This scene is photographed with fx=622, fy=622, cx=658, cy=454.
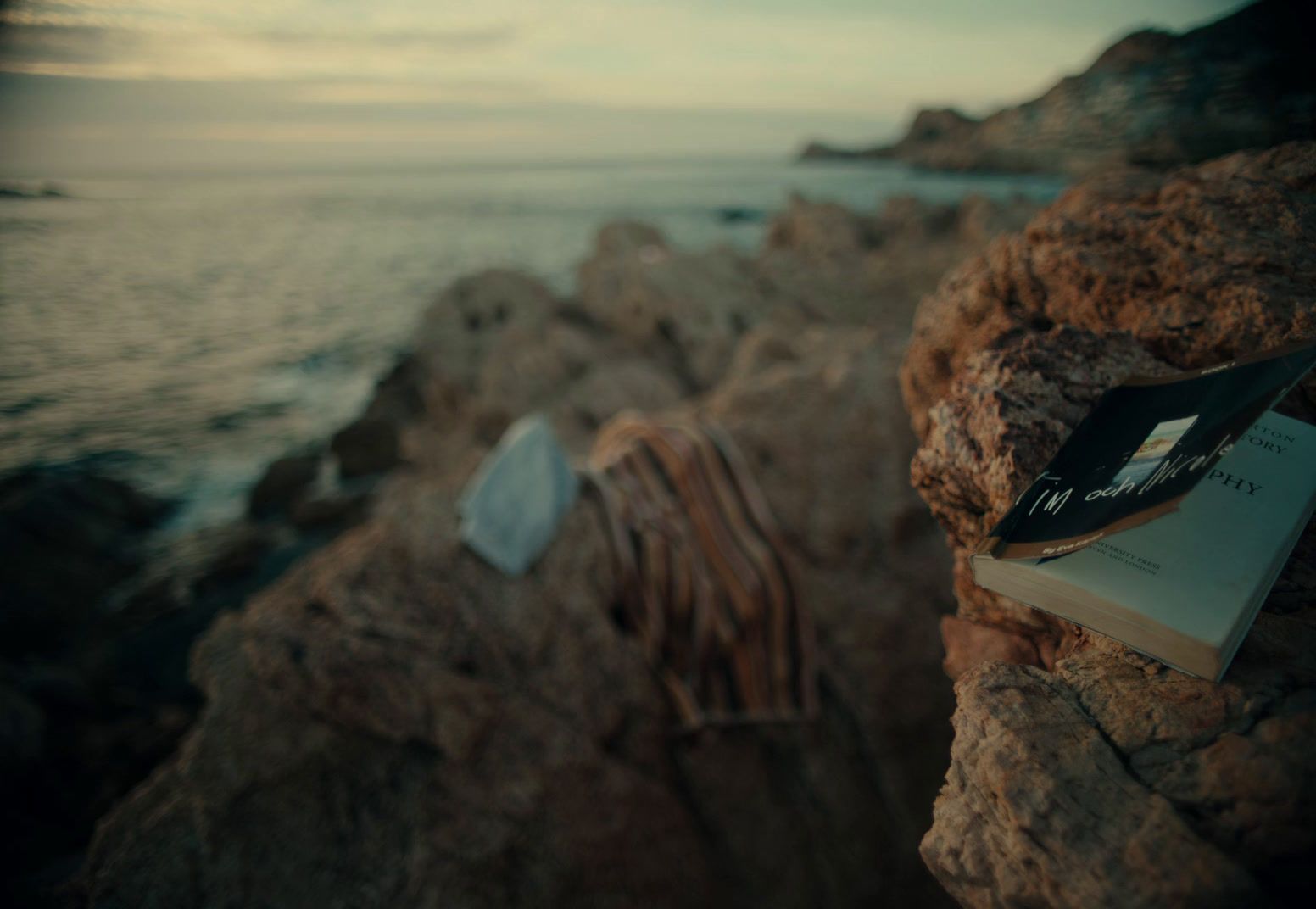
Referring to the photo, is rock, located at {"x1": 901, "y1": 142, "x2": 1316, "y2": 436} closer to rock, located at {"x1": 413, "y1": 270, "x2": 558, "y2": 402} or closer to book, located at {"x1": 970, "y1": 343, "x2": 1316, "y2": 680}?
book, located at {"x1": 970, "y1": 343, "x2": 1316, "y2": 680}

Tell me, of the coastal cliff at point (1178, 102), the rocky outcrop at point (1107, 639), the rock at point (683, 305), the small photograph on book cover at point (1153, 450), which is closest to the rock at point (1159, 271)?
the rocky outcrop at point (1107, 639)

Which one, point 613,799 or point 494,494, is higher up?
point 494,494

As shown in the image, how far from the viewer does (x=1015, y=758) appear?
837 mm

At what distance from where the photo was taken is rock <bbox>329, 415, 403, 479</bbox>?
23.8ft

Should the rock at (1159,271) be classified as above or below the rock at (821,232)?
above

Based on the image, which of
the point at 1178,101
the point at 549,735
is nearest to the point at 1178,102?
the point at 1178,101

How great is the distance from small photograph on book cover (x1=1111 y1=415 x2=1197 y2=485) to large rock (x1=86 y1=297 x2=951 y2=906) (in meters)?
2.01

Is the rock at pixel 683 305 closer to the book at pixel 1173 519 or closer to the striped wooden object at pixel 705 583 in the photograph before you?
the striped wooden object at pixel 705 583

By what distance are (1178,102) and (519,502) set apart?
8.67ft

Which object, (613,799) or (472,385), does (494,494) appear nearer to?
Answer: (613,799)

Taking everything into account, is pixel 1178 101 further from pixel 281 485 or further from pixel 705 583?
pixel 281 485

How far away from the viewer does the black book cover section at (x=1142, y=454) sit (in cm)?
82

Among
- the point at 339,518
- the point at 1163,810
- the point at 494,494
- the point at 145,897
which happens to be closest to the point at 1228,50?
the point at 1163,810

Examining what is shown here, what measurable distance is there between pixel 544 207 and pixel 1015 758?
121ft
